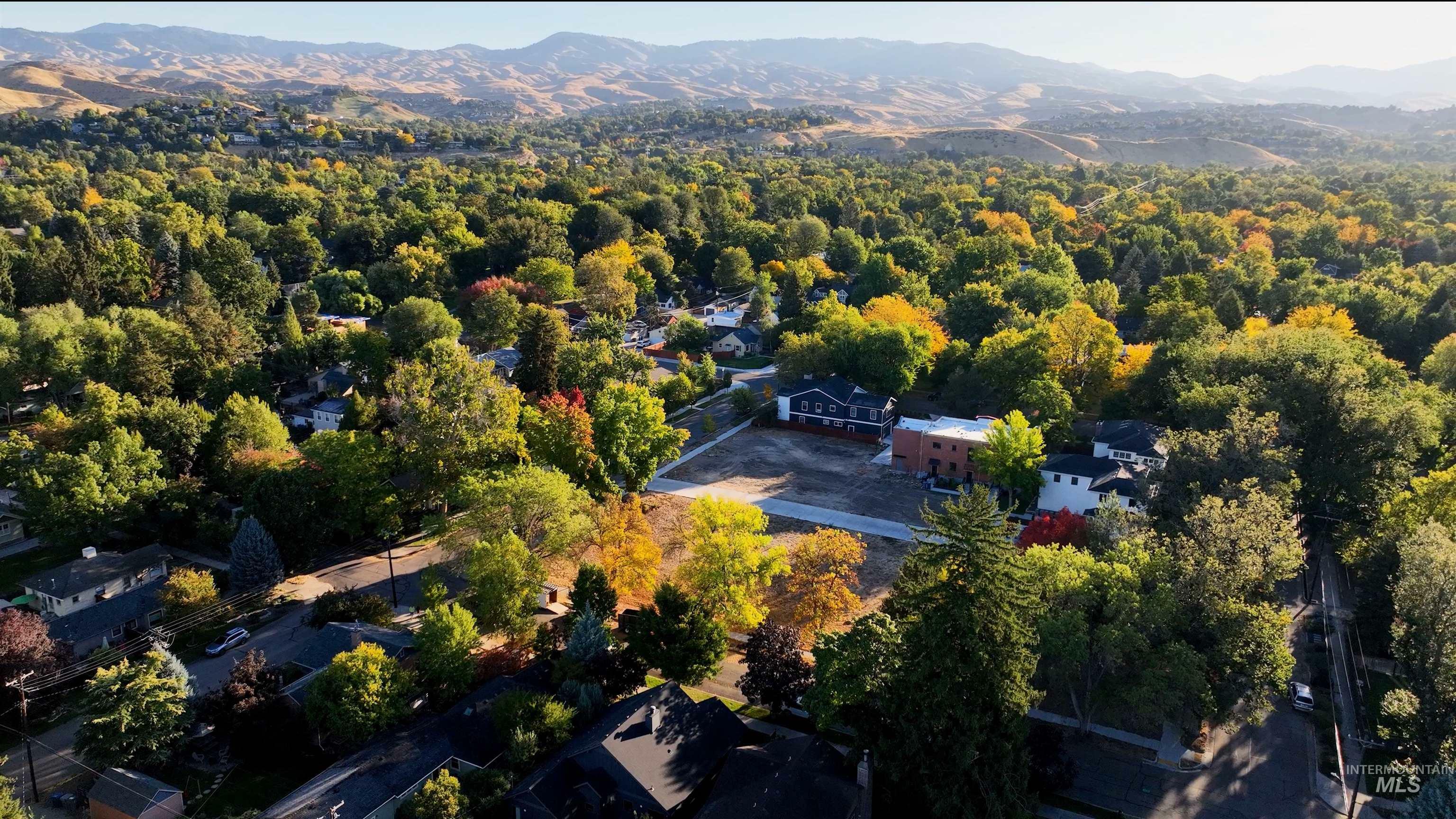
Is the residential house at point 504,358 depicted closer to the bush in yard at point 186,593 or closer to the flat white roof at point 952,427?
the bush in yard at point 186,593

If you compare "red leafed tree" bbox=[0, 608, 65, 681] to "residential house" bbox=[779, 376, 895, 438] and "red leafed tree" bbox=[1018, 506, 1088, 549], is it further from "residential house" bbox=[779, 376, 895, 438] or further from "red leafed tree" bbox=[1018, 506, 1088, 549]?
"residential house" bbox=[779, 376, 895, 438]

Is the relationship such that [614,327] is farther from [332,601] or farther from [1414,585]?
[1414,585]

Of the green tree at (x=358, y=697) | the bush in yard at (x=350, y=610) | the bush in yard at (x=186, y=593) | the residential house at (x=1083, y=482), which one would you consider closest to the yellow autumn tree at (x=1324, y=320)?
the residential house at (x=1083, y=482)

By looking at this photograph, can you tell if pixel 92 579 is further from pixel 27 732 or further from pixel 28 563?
pixel 28 563

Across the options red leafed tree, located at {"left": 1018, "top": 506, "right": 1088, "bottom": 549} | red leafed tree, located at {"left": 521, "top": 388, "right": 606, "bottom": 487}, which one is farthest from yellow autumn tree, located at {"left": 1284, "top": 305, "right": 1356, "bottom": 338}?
red leafed tree, located at {"left": 521, "top": 388, "right": 606, "bottom": 487}

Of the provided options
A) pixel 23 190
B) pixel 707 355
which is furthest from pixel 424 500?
pixel 23 190

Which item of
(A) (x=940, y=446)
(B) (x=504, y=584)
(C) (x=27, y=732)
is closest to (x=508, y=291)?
(A) (x=940, y=446)
